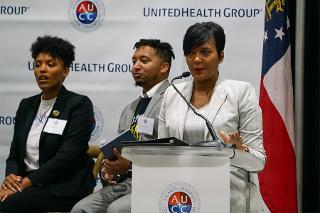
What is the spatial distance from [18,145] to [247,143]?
1693 mm

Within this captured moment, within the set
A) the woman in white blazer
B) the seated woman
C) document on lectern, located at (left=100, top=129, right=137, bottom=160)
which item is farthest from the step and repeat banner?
the woman in white blazer

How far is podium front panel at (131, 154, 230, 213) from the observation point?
5.87 feet

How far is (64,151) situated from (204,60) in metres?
1.19

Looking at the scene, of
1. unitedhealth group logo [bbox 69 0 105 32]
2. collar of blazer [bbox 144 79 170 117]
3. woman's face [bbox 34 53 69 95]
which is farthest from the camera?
unitedhealth group logo [bbox 69 0 105 32]

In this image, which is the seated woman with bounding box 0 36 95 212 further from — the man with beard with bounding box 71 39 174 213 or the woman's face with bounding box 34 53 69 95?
the man with beard with bounding box 71 39 174 213

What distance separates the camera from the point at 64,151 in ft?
10.9

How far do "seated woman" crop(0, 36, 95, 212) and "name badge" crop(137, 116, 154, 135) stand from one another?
43cm

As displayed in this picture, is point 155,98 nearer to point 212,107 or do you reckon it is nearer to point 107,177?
point 107,177

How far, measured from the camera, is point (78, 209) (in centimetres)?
307

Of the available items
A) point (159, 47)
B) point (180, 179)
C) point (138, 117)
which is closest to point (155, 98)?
point (138, 117)

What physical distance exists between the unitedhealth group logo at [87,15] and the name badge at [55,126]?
3.56 feet

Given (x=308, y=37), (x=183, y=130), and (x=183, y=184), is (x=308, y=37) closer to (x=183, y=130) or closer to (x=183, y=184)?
(x=183, y=130)

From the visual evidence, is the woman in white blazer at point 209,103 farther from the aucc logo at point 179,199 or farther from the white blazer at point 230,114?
the aucc logo at point 179,199

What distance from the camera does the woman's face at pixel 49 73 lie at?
11.7 ft
